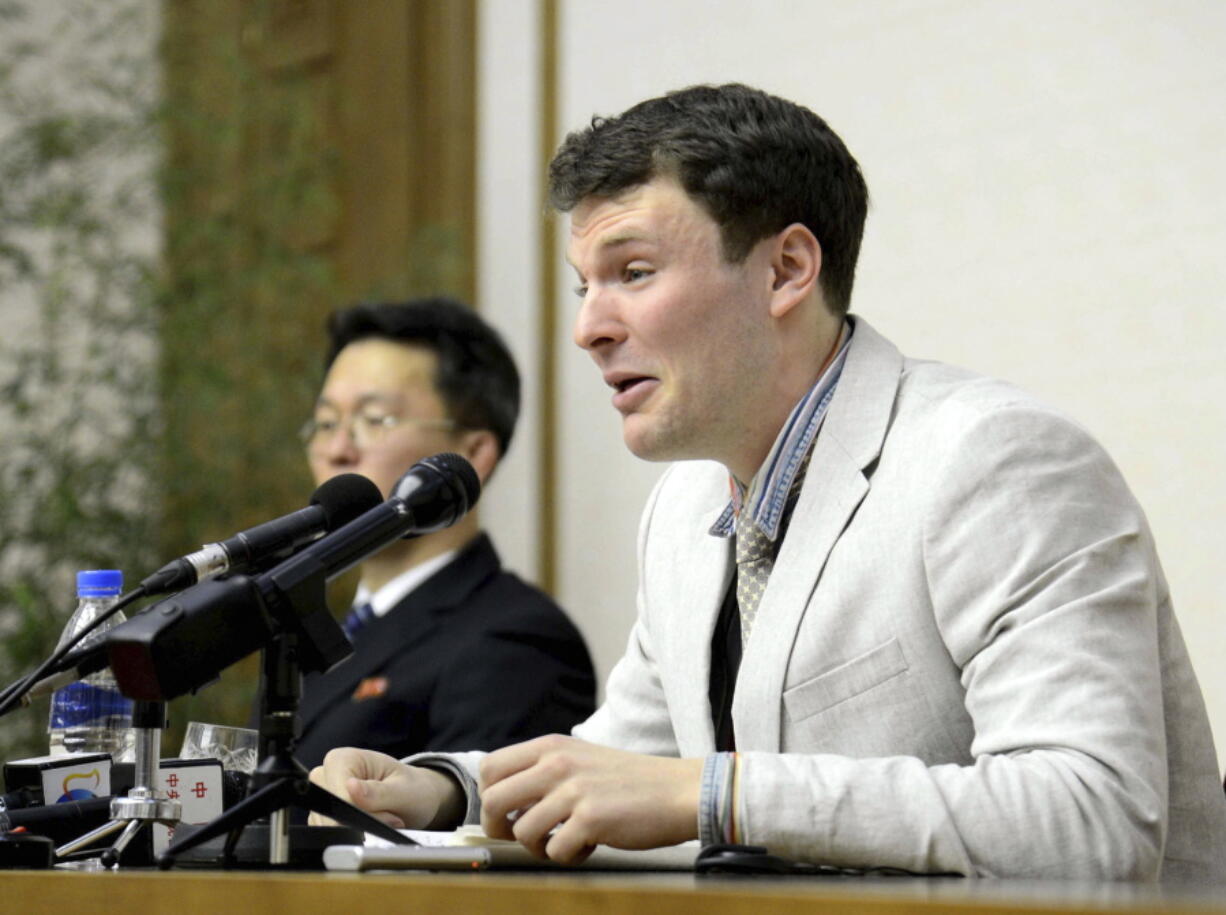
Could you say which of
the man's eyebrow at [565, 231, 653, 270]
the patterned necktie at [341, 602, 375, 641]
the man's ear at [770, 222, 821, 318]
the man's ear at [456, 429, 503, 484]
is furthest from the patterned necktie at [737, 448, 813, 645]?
the man's ear at [456, 429, 503, 484]

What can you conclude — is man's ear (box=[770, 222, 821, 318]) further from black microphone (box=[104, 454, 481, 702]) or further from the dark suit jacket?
the dark suit jacket

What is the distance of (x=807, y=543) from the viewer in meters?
1.52

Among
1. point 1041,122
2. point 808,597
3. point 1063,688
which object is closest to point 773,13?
point 1041,122

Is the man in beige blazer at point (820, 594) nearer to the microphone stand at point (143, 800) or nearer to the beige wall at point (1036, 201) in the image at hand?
the microphone stand at point (143, 800)

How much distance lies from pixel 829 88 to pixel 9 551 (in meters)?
2.33

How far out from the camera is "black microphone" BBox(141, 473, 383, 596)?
1.20 m

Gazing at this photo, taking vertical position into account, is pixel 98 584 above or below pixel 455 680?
above

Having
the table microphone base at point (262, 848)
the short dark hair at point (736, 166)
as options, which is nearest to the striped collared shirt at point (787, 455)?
the short dark hair at point (736, 166)

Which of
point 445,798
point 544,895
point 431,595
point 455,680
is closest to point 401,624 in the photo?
point 431,595

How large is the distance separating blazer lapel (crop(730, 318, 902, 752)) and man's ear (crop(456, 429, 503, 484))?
1.54 m

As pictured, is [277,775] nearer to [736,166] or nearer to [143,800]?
[143,800]

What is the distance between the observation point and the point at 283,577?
1115mm

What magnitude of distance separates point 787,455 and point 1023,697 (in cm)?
45

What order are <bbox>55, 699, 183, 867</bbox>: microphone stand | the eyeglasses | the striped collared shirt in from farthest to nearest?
1. the eyeglasses
2. the striped collared shirt
3. <bbox>55, 699, 183, 867</bbox>: microphone stand
